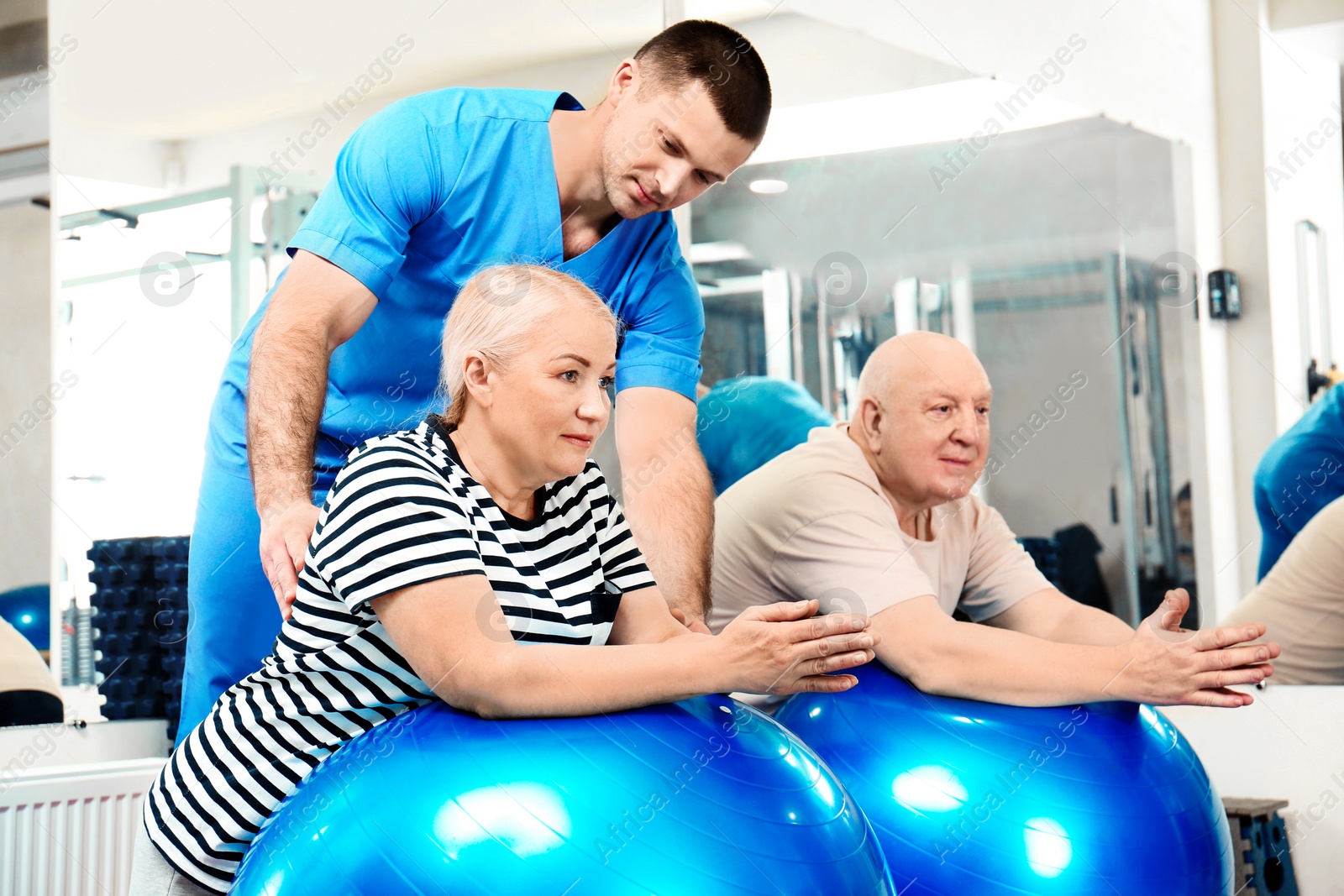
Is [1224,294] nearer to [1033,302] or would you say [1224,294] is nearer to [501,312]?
[1033,302]

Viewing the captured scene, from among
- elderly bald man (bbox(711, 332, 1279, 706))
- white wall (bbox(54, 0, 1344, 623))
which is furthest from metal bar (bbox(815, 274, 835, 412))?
elderly bald man (bbox(711, 332, 1279, 706))

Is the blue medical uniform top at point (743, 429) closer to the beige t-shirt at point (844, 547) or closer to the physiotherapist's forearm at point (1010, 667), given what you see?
the beige t-shirt at point (844, 547)

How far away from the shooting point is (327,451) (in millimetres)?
1617

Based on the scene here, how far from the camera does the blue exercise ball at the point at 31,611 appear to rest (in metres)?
2.03

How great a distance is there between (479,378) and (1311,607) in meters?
2.56

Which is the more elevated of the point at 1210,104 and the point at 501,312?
the point at 1210,104

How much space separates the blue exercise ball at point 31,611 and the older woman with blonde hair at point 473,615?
0.94m

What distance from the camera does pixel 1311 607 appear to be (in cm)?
307

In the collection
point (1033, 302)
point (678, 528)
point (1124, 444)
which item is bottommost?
point (678, 528)

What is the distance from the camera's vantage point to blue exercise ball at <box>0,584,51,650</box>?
2.03m

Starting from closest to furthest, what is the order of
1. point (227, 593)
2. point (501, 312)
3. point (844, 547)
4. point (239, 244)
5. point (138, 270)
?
point (501, 312)
point (227, 593)
point (844, 547)
point (138, 270)
point (239, 244)

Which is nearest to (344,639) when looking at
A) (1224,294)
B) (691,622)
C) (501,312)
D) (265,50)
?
(501,312)

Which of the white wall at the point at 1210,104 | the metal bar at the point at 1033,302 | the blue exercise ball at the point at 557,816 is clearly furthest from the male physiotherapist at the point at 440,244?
the metal bar at the point at 1033,302

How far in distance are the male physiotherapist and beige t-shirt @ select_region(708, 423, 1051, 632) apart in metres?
0.23
